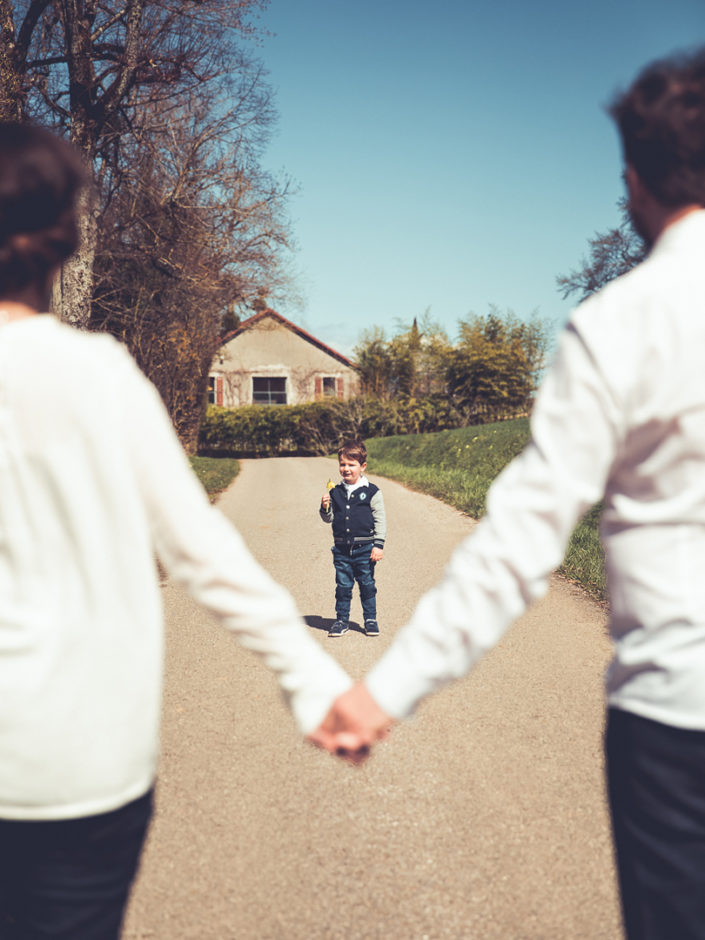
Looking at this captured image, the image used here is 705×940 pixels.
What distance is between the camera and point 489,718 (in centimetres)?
450

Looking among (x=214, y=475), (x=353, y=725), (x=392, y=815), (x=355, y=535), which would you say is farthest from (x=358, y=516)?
(x=214, y=475)

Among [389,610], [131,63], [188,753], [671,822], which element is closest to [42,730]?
[671,822]

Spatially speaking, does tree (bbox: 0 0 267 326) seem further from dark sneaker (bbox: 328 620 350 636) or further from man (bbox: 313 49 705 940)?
man (bbox: 313 49 705 940)

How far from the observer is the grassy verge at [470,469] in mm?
8320

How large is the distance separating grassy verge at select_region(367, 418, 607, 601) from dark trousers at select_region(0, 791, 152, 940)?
626cm

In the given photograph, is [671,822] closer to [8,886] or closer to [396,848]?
[8,886]

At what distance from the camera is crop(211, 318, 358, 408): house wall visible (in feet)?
151

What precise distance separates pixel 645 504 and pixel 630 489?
44mm

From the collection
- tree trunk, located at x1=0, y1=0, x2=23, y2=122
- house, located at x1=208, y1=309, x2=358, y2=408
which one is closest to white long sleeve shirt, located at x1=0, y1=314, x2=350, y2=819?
tree trunk, located at x1=0, y1=0, x2=23, y2=122

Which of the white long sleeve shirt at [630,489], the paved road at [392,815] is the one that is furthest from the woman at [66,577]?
the paved road at [392,815]

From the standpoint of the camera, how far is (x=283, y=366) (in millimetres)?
46375

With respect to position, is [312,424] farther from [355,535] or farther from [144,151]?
[355,535]

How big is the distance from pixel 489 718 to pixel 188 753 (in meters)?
1.59

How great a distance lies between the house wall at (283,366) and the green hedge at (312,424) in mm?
5582
